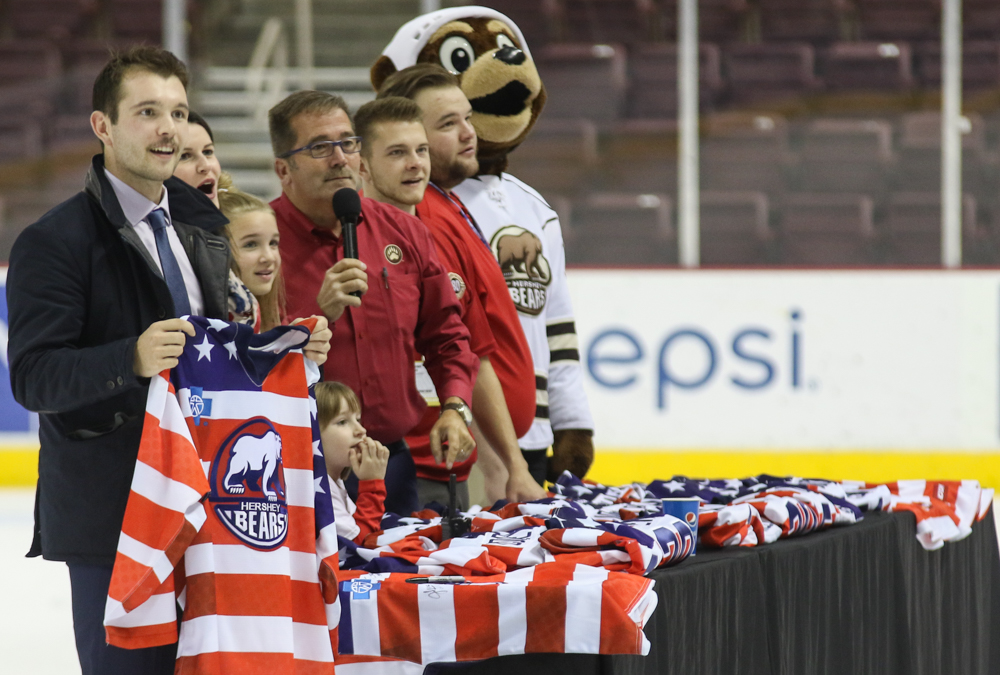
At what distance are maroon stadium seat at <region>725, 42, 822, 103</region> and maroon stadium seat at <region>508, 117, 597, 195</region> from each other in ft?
2.76

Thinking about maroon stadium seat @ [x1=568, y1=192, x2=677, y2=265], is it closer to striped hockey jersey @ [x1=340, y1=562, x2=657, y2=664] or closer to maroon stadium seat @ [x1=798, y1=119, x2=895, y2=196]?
maroon stadium seat @ [x1=798, y1=119, x2=895, y2=196]

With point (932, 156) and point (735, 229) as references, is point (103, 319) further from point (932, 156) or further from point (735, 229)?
point (932, 156)

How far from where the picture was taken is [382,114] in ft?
7.98

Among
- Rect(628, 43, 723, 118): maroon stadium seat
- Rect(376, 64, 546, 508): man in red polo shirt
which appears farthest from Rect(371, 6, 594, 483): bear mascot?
Rect(628, 43, 723, 118): maroon stadium seat

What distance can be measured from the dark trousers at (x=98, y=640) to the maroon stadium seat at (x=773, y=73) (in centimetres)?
568

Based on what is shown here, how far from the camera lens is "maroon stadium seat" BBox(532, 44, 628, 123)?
6852 millimetres

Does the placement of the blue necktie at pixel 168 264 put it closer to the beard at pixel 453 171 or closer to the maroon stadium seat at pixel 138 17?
the beard at pixel 453 171

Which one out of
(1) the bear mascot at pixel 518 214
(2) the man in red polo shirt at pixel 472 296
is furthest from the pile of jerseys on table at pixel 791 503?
(1) the bear mascot at pixel 518 214

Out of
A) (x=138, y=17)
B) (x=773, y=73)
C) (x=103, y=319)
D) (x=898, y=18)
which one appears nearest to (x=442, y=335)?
(x=103, y=319)

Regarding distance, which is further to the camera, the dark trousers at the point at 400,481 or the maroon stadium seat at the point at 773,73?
the maroon stadium seat at the point at 773,73

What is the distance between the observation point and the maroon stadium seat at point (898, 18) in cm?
677

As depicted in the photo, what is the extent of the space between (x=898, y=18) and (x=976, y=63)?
639 millimetres

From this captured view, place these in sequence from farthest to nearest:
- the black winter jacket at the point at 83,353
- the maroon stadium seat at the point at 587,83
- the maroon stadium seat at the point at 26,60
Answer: the maroon stadium seat at the point at 26,60 → the maroon stadium seat at the point at 587,83 → the black winter jacket at the point at 83,353

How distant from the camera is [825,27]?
688 cm
